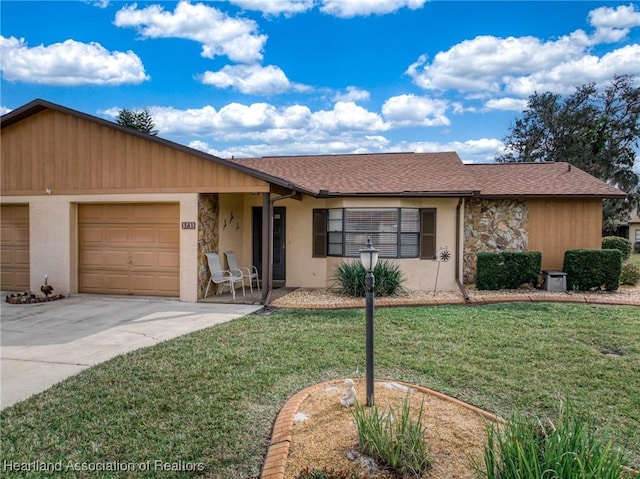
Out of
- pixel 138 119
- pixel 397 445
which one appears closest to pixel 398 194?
pixel 397 445

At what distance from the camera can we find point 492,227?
11.9 meters

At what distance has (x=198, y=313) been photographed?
8.48m

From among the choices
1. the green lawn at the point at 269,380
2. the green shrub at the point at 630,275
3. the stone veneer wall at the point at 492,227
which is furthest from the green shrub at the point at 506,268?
the green shrub at the point at 630,275

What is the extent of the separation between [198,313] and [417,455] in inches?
251

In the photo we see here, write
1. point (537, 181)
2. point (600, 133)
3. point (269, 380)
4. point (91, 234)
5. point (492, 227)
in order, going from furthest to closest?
1. point (600, 133)
2. point (537, 181)
3. point (492, 227)
4. point (91, 234)
5. point (269, 380)

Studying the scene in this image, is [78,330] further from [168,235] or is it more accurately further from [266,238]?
[266,238]

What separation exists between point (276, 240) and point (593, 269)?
8.18 metres

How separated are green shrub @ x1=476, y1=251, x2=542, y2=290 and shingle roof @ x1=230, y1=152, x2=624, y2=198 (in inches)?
66.4

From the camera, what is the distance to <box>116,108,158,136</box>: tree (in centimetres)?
2906

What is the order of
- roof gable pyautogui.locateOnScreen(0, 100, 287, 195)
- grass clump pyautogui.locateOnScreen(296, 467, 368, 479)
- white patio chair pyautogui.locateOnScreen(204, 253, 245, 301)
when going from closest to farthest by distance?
grass clump pyautogui.locateOnScreen(296, 467, 368, 479) < roof gable pyautogui.locateOnScreen(0, 100, 287, 195) < white patio chair pyautogui.locateOnScreen(204, 253, 245, 301)

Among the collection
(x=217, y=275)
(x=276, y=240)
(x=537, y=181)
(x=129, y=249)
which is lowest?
(x=217, y=275)

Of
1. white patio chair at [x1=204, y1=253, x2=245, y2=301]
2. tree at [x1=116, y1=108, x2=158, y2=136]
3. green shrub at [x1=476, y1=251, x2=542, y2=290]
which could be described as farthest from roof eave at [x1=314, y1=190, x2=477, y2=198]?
tree at [x1=116, y1=108, x2=158, y2=136]

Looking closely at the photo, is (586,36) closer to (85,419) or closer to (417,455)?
(417,455)

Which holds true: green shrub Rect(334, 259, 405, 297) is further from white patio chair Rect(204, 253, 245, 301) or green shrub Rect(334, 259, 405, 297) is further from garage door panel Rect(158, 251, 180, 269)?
garage door panel Rect(158, 251, 180, 269)
